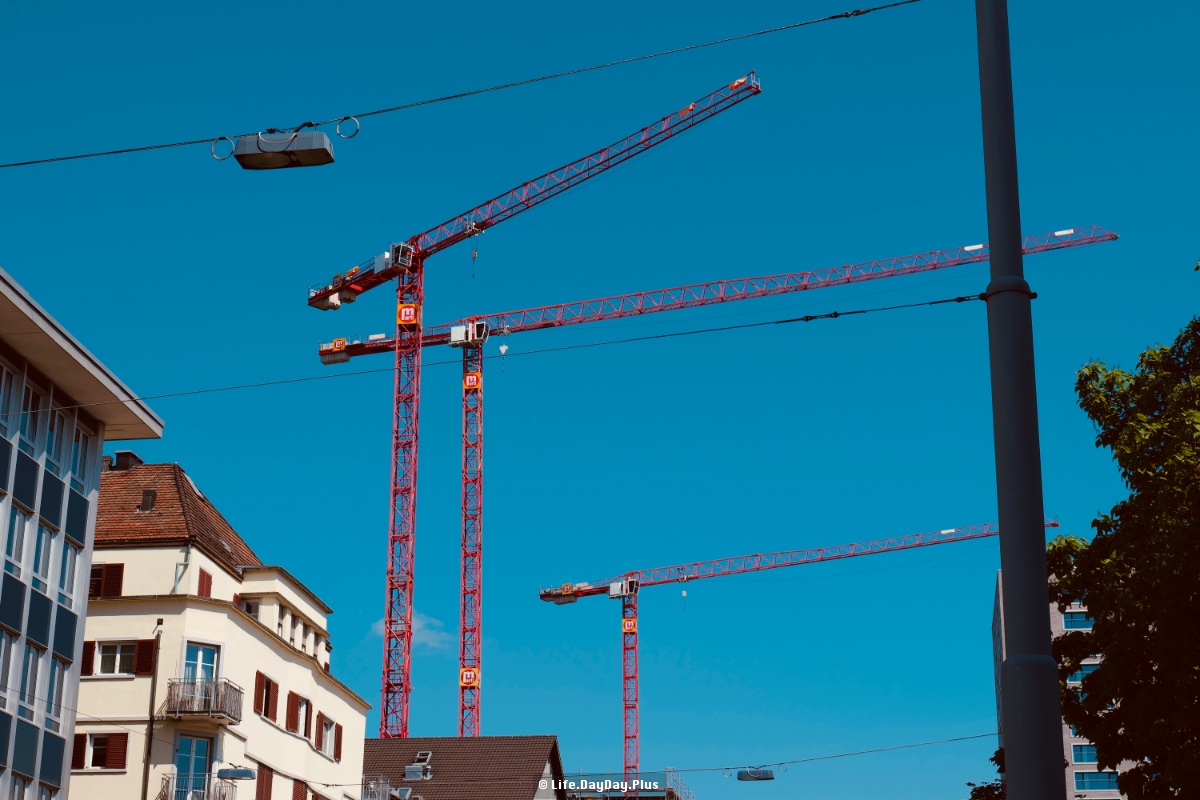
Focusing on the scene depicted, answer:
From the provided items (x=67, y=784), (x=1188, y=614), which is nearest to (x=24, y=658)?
(x=67, y=784)

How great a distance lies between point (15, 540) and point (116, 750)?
1023 centimetres

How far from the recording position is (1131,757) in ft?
87.0

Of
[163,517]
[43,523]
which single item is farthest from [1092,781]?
[43,523]

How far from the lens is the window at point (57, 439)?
126ft

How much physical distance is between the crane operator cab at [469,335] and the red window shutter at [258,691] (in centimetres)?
8065

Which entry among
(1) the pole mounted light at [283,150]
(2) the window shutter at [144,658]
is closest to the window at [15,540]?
(2) the window shutter at [144,658]

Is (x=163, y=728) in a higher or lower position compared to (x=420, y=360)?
lower

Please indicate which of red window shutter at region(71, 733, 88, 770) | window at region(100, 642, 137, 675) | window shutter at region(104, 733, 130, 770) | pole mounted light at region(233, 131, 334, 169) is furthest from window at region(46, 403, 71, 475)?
pole mounted light at region(233, 131, 334, 169)

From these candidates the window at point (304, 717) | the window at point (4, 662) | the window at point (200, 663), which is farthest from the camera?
the window at point (304, 717)

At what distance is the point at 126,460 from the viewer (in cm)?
5253

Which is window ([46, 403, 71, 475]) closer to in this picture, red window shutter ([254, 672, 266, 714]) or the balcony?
the balcony

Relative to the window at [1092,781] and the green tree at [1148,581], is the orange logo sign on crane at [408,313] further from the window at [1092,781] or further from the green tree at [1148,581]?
the green tree at [1148,581]

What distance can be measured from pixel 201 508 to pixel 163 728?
9.10m

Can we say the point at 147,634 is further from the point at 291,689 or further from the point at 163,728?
the point at 291,689
